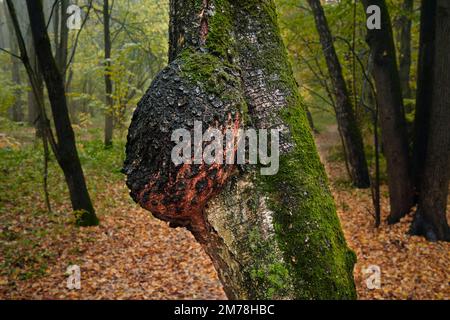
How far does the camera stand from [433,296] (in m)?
4.65

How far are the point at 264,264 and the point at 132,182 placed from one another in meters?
0.61

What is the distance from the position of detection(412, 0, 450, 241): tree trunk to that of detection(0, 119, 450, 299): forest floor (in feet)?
1.17

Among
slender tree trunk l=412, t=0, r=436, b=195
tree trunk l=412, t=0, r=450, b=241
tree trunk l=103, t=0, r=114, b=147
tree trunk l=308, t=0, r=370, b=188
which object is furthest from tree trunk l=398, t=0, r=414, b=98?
tree trunk l=103, t=0, r=114, b=147

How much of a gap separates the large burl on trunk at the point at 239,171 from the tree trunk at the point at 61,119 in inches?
223

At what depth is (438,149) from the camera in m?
5.89

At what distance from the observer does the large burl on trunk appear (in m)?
1.28

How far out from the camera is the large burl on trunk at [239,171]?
128 cm

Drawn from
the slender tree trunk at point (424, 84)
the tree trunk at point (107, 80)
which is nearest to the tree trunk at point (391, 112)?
the slender tree trunk at point (424, 84)

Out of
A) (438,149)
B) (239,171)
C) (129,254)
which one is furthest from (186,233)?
(239,171)

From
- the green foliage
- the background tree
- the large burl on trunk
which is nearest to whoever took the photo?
the large burl on trunk

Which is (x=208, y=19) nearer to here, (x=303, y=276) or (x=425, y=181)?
(x=303, y=276)

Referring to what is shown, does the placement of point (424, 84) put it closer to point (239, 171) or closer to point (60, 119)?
point (239, 171)

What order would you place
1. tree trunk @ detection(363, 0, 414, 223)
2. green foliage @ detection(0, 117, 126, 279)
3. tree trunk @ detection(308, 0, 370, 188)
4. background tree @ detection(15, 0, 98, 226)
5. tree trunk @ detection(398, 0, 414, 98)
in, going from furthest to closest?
tree trunk @ detection(398, 0, 414, 98) < tree trunk @ detection(308, 0, 370, 188) < tree trunk @ detection(363, 0, 414, 223) < background tree @ detection(15, 0, 98, 226) < green foliage @ detection(0, 117, 126, 279)

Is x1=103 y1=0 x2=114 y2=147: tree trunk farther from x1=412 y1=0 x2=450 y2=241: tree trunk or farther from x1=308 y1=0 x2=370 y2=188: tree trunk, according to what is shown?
x1=412 y1=0 x2=450 y2=241: tree trunk
